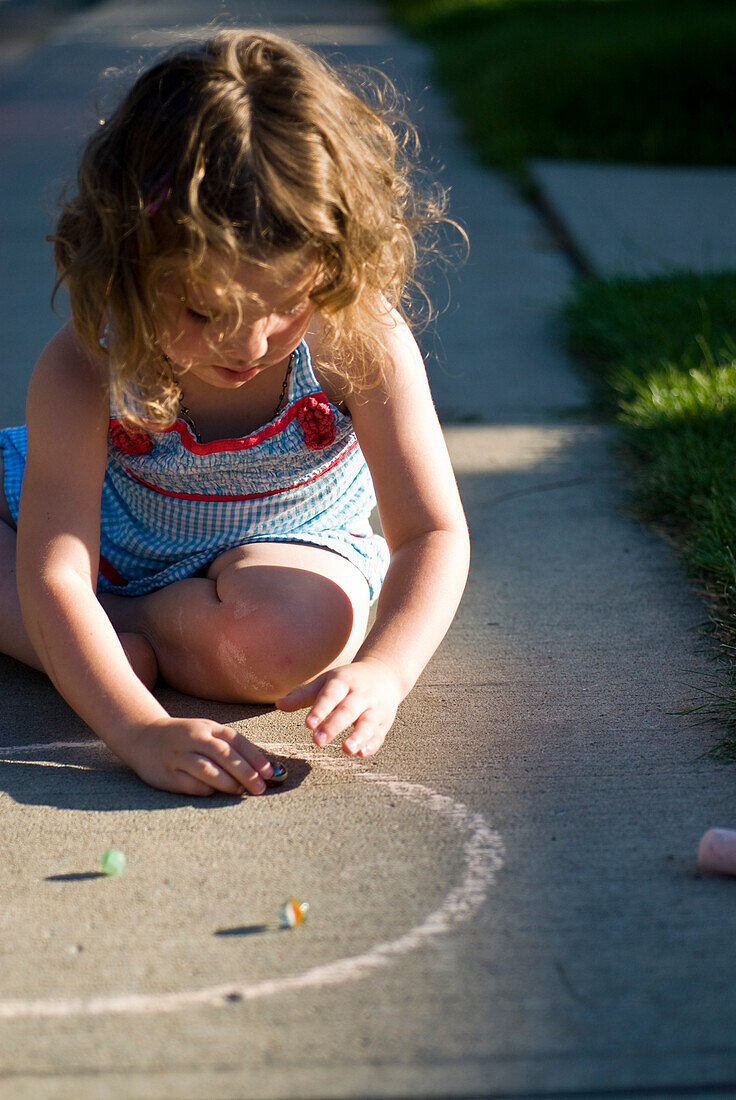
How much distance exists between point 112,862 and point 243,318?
713 millimetres

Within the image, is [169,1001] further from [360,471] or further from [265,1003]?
[360,471]

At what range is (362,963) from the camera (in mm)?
1348

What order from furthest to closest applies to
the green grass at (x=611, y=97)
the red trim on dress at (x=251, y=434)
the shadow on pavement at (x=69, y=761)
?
the green grass at (x=611, y=97) < the red trim on dress at (x=251, y=434) < the shadow on pavement at (x=69, y=761)

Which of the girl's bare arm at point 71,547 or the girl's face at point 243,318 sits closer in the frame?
the girl's face at point 243,318

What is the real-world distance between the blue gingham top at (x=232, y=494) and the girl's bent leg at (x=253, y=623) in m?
0.07

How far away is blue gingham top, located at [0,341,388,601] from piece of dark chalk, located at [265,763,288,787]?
50 cm

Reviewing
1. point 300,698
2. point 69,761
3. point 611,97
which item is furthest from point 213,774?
point 611,97

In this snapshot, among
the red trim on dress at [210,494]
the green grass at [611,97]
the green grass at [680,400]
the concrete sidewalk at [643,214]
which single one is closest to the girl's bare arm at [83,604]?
the red trim on dress at [210,494]

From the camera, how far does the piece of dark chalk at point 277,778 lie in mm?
1699

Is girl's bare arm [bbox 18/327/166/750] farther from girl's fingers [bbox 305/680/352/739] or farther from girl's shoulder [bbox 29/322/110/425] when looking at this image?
girl's fingers [bbox 305/680/352/739]

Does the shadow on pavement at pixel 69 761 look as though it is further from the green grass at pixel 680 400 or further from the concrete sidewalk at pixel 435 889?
the green grass at pixel 680 400

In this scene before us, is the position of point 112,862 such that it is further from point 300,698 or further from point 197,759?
point 300,698

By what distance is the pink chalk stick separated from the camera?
146 cm

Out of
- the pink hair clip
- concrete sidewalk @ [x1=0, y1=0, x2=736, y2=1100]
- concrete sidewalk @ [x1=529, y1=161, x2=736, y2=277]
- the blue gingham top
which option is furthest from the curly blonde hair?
concrete sidewalk @ [x1=529, y1=161, x2=736, y2=277]
